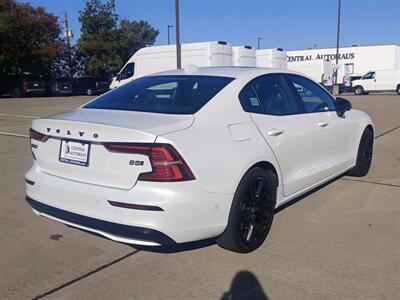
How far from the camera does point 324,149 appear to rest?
4.70m

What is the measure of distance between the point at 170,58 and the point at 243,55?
12.1 ft

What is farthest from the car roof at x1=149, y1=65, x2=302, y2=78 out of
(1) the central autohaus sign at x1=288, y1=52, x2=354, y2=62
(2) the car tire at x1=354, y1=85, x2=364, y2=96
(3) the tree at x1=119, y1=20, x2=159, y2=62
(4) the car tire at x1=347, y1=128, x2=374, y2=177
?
(3) the tree at x1=119, y1=20, x2=159, y2=62

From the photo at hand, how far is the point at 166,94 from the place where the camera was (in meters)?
3.96

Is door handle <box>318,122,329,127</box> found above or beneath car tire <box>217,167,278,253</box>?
above

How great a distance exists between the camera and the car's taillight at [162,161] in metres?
2.85

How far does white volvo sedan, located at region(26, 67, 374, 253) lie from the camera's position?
2.89m

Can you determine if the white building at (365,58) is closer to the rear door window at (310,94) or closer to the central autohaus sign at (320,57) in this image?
the central autohaus sign at (320,57)

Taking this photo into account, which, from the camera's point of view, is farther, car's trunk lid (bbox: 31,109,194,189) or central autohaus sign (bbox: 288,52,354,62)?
central autohaus sign (bbox: 288,52,354,62)

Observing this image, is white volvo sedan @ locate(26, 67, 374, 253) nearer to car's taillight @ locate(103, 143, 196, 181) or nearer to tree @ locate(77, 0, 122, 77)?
car's taillight @ locate(103, 143, 196, 181)

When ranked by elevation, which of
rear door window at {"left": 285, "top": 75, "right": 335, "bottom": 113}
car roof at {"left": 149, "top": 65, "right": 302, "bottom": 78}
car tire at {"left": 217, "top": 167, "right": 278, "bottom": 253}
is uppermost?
car roof at {"left": 149, "top": 65, "right": 302, "bottom": 78}

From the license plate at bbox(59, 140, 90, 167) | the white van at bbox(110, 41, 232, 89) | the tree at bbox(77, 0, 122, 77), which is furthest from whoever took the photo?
the tree at bbox(77, 0, 122, 77)

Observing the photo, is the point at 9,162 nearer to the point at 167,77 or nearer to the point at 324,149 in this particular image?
the point at 167,77

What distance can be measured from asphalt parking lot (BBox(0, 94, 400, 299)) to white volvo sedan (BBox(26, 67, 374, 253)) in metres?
0.30

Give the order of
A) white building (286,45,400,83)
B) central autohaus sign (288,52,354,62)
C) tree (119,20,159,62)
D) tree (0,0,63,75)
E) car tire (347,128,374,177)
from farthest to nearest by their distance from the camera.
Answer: tree (119,20,159,62) < central autohaus sign (288,52,354,62) < white building (286,45,400,83) < tree (0,0,63,75) < car tire (347,128,374,177)
